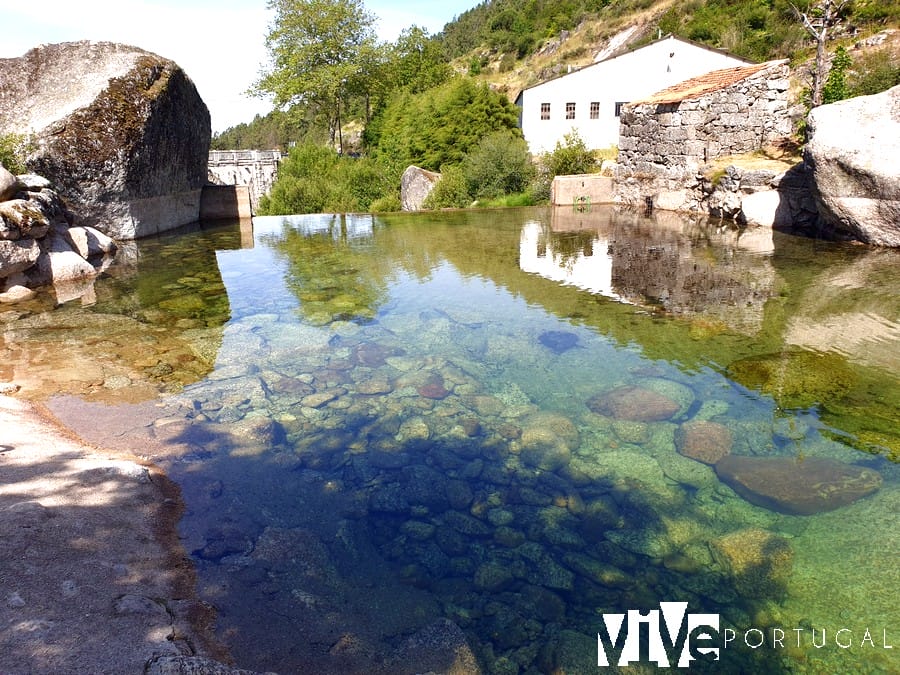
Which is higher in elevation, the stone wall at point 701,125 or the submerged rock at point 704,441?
the stone wall at point 701,125

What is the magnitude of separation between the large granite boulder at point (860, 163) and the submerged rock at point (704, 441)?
759 centimetres

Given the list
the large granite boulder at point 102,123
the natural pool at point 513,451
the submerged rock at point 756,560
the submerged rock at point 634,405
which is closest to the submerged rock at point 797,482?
the natural pool at point 513,451

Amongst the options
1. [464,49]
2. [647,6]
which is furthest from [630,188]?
[464,49]

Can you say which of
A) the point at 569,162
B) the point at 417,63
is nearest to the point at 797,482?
the point at 569,162

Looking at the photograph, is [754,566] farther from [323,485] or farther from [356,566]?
[323,485]

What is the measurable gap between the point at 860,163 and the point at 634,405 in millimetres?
7766

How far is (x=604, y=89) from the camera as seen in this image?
27.6 m

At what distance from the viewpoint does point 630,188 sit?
17578 millimetres

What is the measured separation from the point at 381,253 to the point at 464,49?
72760 millimetres

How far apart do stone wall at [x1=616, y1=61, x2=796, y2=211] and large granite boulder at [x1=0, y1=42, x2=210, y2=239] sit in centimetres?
1229

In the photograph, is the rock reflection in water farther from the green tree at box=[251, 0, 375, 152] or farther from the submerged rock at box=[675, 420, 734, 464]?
the green tree at box=[251, 0, 375, 152]

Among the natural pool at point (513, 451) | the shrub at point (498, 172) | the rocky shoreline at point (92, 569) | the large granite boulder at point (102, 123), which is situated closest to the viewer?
the rocky shoreline at point (92, 569)

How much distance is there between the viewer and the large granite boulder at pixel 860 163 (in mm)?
9461

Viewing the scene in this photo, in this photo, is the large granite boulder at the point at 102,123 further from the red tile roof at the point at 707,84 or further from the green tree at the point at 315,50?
the green tree at the point at 315,50
